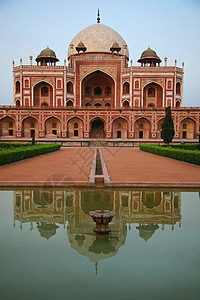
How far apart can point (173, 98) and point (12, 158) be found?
24564 mm

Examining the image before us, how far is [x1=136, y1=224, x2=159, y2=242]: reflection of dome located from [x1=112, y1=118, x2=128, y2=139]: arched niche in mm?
24638

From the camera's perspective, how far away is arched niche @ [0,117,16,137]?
91.9 feet

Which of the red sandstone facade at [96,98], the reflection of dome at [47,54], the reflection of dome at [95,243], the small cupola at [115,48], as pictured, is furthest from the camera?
the small cupola at [115,48]

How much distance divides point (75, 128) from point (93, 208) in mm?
24159

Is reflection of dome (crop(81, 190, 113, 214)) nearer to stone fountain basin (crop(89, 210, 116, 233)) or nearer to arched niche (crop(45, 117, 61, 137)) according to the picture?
stone fountain basin (crop(89, 210, 116, 233))

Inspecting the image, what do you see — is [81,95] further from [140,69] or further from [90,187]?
[90,187]

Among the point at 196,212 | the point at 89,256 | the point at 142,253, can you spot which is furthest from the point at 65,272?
the point at 196,212

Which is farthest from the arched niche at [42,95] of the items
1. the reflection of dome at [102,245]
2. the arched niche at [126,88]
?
the reflection of dome at [102,245]

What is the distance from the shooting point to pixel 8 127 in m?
28.1

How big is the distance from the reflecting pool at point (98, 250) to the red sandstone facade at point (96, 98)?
75.2 ft

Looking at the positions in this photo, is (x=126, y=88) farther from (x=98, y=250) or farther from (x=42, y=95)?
(x=98, y=250)

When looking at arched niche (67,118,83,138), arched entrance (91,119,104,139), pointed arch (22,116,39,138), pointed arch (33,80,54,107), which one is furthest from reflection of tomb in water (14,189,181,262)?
pointed arch (33,80,54,107)

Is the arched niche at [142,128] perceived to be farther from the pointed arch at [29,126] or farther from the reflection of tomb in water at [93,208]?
the reflection of tomb in water at [93,208]

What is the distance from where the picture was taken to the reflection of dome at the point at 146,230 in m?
3.34
